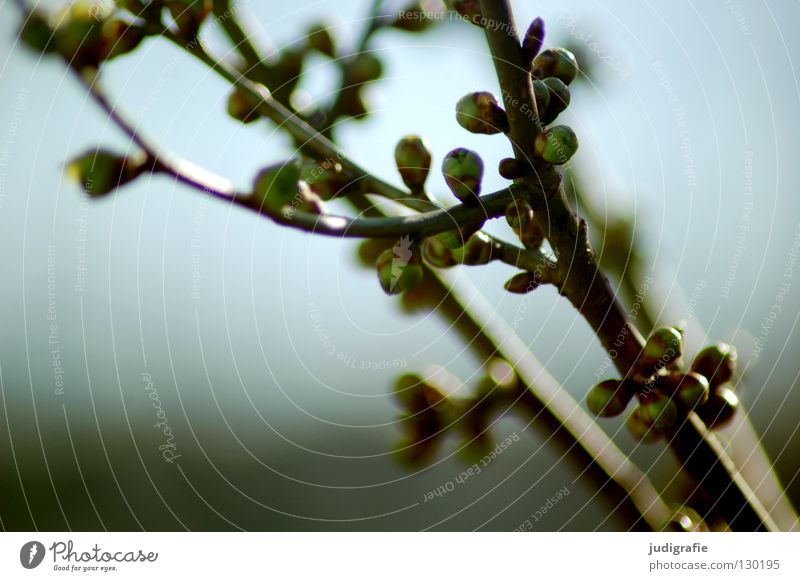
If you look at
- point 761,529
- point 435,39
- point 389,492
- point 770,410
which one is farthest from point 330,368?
point 389,492

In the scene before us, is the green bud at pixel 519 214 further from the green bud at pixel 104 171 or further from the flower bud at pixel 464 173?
the green bud at pixel 104 171

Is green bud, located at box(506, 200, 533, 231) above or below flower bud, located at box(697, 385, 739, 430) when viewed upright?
above

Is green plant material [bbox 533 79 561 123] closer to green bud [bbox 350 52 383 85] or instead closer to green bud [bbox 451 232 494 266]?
green bud [bbox 451 232 494 266]

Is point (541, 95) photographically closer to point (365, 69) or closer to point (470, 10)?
point (470, 10)

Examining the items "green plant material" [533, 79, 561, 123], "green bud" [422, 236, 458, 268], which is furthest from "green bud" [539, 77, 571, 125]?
"green bud" [422, 236, 458, 268]

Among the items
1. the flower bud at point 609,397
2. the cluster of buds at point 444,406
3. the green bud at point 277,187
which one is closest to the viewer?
the green bud at point 277,187

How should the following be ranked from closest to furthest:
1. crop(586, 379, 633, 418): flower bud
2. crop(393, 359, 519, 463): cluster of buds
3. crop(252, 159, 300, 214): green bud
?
crop(252, 159, 300, 214): green bud → crop(586, 379, 633, 418): flower bud → crop(393, 359, 519, 463): cluster of buds
